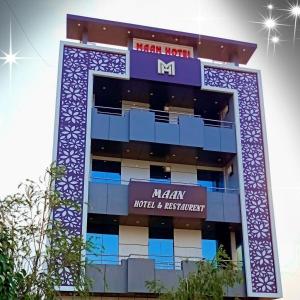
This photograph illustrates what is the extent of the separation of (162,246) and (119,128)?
5443mm

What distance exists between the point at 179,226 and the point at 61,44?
9707mm

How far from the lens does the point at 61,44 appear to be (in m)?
24.0

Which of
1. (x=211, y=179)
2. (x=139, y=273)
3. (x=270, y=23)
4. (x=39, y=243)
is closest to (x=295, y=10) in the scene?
(x=270, y=23)

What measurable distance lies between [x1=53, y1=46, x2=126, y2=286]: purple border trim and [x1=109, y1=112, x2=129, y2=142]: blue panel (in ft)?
3.81

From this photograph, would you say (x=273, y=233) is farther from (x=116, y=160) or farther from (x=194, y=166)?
(x=116, y=160)

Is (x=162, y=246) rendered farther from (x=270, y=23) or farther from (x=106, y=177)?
(x=270, y=23)

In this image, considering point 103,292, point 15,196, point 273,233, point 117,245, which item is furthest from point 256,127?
point 15,196

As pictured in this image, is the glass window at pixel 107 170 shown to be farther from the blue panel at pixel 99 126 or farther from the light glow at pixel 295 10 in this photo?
the light glow at pixel 295 10

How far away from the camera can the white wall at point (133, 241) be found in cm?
2253

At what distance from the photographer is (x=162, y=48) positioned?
2622 cm

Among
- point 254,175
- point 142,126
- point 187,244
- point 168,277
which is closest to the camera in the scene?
point 168,277

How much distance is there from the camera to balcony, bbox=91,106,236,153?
23.0 metres

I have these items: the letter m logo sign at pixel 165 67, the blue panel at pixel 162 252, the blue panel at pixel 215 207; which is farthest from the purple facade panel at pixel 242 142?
the blue panel at pixel 162 252

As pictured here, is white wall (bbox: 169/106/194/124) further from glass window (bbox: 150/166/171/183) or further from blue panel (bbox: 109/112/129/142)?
blue panel (bbox: 109/112/129/142)
